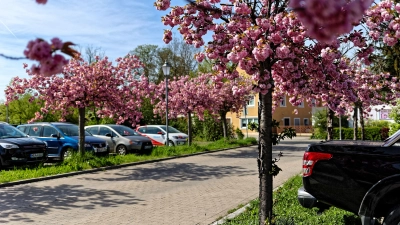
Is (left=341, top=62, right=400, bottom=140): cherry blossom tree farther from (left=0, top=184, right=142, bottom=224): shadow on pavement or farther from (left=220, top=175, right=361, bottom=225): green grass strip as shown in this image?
(left=0, top=184, right=142, bottom=224): shadow on pavement

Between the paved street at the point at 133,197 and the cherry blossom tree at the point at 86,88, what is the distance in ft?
9.22

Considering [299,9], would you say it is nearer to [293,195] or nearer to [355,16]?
[355,16]

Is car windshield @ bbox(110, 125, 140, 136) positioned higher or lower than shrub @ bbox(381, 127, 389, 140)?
higher

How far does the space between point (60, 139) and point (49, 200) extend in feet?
26.8

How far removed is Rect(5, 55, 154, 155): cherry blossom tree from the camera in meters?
14.4

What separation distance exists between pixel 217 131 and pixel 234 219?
96.7 ft

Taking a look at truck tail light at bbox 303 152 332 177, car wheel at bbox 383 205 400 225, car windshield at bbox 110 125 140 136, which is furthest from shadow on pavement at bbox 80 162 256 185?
car wheel at bbox 383 205 400 225

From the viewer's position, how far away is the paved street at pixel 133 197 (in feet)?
24.0

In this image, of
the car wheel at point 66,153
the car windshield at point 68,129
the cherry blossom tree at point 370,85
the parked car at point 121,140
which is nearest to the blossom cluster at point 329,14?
the cherry blossom tree at point 370,85

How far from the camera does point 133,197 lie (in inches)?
365

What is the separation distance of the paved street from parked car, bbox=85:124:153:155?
5.41 meters

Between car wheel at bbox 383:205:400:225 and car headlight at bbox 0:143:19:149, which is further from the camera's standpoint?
car headlight at bbox 0:143:19:149

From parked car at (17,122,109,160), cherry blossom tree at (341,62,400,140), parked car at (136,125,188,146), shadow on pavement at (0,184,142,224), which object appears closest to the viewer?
shadow on pavement at (0,184,142,224)

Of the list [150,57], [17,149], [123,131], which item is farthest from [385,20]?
[150,57]
